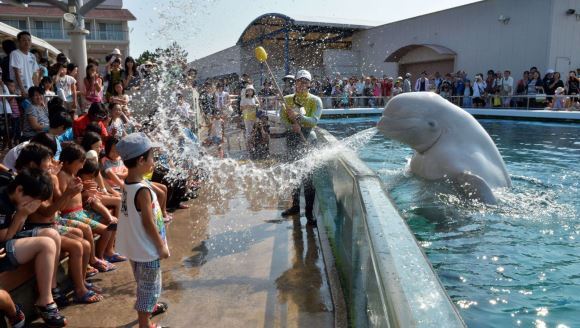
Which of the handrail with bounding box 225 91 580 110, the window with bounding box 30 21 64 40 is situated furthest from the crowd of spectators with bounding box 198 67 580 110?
the window with bounding box 30 21 64 40

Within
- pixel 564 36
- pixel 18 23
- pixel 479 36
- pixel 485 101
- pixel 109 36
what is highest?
pixel 18 23

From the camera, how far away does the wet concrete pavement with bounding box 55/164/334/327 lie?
3252 millimetres

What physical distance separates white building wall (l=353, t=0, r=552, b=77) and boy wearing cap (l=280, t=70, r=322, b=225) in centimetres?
1893

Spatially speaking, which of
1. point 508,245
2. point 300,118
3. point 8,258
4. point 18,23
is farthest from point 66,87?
point 18,23

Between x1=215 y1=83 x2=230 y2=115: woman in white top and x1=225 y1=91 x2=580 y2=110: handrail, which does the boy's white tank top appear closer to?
x1=225 y1=91 x2=580 y2=110: handrail

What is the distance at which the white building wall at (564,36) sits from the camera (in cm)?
2036

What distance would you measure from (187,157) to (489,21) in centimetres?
2109

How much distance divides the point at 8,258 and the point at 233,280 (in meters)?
1.70

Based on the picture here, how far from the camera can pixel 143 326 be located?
2.99 metres

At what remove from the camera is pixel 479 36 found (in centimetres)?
2362

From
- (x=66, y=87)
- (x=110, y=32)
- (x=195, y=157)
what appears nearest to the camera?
(x=195, y=157)

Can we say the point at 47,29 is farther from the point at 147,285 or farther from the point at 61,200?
the point at 147,285

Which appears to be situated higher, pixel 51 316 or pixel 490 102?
pixel 490 102

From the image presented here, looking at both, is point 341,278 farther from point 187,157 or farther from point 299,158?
point 187,157
